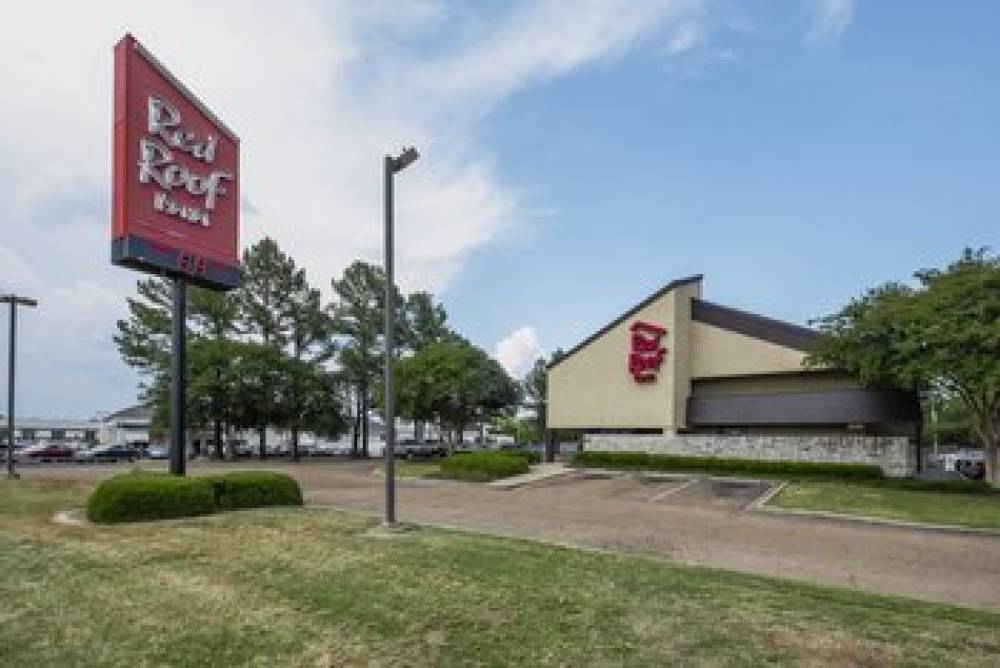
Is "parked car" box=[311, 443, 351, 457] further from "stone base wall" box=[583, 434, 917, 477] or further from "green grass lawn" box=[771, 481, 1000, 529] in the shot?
"green grass lawn" box=[771, 481, 1000, 529]

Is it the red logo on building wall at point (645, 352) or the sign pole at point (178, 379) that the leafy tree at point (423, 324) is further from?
the sign pole at point (178, 379)

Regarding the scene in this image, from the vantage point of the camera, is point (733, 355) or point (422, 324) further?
point (422, 324)

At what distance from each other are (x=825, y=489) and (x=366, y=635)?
849 inches

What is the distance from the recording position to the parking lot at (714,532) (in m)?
11.5

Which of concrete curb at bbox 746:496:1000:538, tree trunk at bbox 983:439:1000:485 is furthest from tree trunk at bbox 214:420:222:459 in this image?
tree trunk at bbox 983:439:1000:485

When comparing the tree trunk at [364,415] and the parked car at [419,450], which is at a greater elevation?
the tree trunk at [364,415]

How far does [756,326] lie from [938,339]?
10384 millimetres

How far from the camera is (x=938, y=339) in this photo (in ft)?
79.4

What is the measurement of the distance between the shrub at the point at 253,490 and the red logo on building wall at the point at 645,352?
21705 millimetres

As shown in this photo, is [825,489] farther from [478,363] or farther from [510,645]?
[478,363]

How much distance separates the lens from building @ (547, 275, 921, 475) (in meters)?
31.1

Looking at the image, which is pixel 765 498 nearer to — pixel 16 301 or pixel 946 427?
pixel 16 301

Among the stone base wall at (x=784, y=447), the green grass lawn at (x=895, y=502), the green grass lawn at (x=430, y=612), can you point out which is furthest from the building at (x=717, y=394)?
the green grass lawn at (x=430, y=612)

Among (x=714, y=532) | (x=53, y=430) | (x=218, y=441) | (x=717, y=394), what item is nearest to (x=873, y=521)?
(x=714, y=532)
